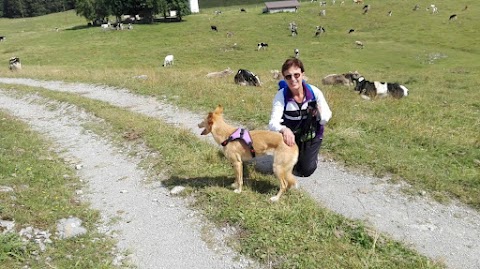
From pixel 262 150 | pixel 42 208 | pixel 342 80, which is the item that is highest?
pixel 262 150

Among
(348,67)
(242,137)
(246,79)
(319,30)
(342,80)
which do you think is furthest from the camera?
(319,30)

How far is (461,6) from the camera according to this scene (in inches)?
2392

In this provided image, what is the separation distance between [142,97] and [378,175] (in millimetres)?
11023

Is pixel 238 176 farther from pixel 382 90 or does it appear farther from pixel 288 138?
pixel 382 90

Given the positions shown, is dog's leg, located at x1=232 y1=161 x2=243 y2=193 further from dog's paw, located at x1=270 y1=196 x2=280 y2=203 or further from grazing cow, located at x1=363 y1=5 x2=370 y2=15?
grazing cow, located at x1=363 y1=5 x2=370 y2=15

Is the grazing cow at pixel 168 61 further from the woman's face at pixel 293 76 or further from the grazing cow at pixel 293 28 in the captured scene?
the woman's face at pixel 293 76

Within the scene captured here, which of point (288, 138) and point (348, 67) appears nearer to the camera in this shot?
point (288, 138)

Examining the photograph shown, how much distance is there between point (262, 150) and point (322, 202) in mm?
1377

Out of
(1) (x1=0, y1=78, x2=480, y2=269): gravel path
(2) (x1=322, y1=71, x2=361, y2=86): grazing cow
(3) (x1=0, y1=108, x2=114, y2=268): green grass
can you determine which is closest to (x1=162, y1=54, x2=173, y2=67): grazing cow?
(2) (x1=322, y1=71, x2=361, y2=86): grazing cow

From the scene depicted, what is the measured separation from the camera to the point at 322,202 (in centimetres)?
644

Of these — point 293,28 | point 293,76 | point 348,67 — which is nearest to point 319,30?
point 293,28

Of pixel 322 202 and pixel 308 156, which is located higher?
pixel 308 156

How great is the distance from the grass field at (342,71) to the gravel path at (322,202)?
42 cm

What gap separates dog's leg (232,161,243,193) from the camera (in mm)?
6422
